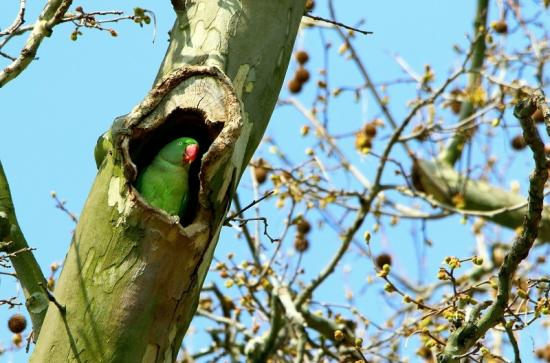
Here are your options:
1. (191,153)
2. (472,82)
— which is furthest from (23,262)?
(472,82)

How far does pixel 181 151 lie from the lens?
3.06 metres

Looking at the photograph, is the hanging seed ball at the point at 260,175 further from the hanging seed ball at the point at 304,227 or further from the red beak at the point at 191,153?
the red beak at the point at 191,153

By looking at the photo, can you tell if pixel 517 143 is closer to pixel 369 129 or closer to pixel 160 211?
pixel 369 129

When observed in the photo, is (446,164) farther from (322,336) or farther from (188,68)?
(188,68)

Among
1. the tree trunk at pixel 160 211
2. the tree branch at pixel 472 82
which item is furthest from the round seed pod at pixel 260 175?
the tree trunk at pixel 160 211

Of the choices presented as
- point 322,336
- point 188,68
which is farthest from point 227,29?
point 322,336

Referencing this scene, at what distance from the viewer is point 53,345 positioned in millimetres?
2582

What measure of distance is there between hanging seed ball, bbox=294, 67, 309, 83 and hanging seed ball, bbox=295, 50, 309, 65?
6cm

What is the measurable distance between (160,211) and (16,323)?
130cm

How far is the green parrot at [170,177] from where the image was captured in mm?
2857

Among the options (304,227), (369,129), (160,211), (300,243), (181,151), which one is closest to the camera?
(160,211)

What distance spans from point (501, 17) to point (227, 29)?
14.3 ft

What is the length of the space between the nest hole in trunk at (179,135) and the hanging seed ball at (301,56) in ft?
13.4

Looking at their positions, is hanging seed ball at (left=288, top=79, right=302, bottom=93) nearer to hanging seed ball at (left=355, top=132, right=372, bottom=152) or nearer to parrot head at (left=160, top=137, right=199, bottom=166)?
hanging seed ball at (left=355, top=132, right=372, bottom=152)
